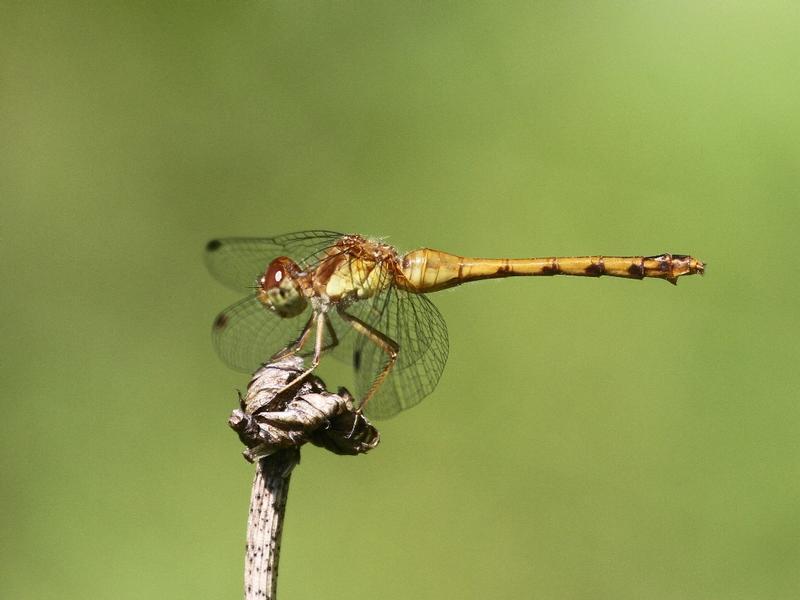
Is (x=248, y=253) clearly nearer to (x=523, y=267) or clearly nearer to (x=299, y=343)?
(x=299, y=343)

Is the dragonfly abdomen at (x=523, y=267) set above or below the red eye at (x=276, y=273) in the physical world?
above

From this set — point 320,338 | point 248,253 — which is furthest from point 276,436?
point 248,253

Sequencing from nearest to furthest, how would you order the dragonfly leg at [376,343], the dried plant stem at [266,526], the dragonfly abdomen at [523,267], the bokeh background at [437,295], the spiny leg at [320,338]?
1. the dried plant stem at [266,526]
2. the spiny leg at [320,338]
3. the dragonfly leg at [376,343]
4. the dragonfly abdomen at [523,267]
5. the bokeh background at [437,295]

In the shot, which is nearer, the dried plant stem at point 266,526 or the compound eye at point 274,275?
the dried plant stem at point 266,526

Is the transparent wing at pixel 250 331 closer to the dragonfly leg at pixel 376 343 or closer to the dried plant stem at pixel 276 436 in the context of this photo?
the dragonfly leg at pixel 376 343

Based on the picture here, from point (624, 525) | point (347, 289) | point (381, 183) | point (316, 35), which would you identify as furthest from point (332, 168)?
point (624, 525)

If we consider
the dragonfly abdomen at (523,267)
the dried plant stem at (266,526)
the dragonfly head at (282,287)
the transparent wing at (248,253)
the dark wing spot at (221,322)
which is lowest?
the dried plant stem at (266,526)

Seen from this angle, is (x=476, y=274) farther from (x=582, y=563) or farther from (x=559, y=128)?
(x=559, y=128)

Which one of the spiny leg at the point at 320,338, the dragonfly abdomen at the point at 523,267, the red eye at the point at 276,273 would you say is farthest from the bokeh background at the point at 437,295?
the red eye at the point at 276,273

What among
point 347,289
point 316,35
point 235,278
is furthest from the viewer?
point 316,35
